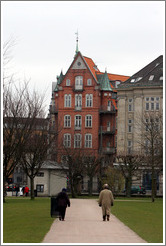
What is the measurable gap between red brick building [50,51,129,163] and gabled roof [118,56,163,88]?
5.67 m

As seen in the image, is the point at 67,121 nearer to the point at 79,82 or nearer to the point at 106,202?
the point at 79,82

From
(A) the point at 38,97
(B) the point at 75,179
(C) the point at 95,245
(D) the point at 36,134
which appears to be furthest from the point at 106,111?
(C) the point at 95,245

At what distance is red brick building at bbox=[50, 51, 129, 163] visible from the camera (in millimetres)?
102188

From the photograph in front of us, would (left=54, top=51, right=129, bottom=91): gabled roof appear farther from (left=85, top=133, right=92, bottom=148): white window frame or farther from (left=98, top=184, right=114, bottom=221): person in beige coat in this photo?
(left=98, top=184, right=114, bottom=221): person in beige coat

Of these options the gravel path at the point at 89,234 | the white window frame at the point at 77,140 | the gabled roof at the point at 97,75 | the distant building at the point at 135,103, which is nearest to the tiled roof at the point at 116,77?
the gabled roof at the point at 97,75

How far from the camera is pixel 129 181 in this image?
68.0 metres

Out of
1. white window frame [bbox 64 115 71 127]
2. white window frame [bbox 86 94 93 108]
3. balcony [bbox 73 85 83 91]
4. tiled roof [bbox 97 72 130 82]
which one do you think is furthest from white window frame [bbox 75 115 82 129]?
tiled roof [bbox 97 72 130 82]

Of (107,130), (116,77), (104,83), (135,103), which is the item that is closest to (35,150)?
(135,103)

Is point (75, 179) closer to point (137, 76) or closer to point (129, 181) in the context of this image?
point (129, 181)

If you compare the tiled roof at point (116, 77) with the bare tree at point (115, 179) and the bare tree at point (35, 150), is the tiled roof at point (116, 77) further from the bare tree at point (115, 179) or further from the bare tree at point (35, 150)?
the bare tree at point (35, 150)

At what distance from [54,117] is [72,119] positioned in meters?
5.30

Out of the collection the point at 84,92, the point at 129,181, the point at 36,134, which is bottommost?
the point at 129,181

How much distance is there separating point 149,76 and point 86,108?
506 inches

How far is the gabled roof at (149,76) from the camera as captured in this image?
96.8 meters
